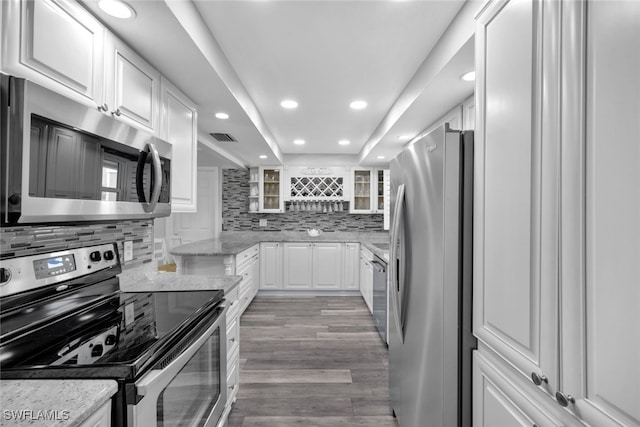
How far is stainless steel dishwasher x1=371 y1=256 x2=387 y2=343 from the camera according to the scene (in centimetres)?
300

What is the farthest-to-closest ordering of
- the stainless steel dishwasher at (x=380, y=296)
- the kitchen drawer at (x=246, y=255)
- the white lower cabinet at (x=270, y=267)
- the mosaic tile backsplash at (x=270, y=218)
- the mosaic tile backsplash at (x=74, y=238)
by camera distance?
the mosaic tile backsplash at (x=270, y=218) → the white lower cabinet at (x=270, y=267) → the kitchen drawer at (x=246, y=255) → the stainless steel dishwasher at (x=380, y=296) → the mosaic tile backsplash at (x=74, y=238)

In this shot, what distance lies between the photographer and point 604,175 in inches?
24.6

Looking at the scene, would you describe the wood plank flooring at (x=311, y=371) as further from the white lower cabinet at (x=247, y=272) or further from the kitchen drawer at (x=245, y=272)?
the kitchen drawer at (x=245, y=272)

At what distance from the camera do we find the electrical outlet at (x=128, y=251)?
1.85 m

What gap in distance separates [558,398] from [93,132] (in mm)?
1653

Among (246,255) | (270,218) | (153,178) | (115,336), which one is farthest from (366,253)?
(115,336)

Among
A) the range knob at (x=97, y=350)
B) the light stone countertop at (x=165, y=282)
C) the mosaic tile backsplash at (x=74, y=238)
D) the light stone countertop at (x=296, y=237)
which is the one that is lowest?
the range knob at (x=97, y=350)

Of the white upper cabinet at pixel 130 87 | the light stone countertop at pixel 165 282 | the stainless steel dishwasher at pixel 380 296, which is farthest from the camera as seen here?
the stainless steel dishwasher at pixel 380 296

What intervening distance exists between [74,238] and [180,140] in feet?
2.94

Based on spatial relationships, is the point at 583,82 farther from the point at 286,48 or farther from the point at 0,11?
the point at 286,48

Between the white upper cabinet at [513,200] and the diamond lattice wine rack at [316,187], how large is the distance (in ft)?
13.8

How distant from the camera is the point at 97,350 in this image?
974 mm

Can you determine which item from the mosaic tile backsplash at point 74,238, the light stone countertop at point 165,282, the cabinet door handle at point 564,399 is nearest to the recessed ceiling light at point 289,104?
the mosaic tile backsplash at point 74,238

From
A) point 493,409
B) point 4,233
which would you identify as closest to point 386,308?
point 493,409
